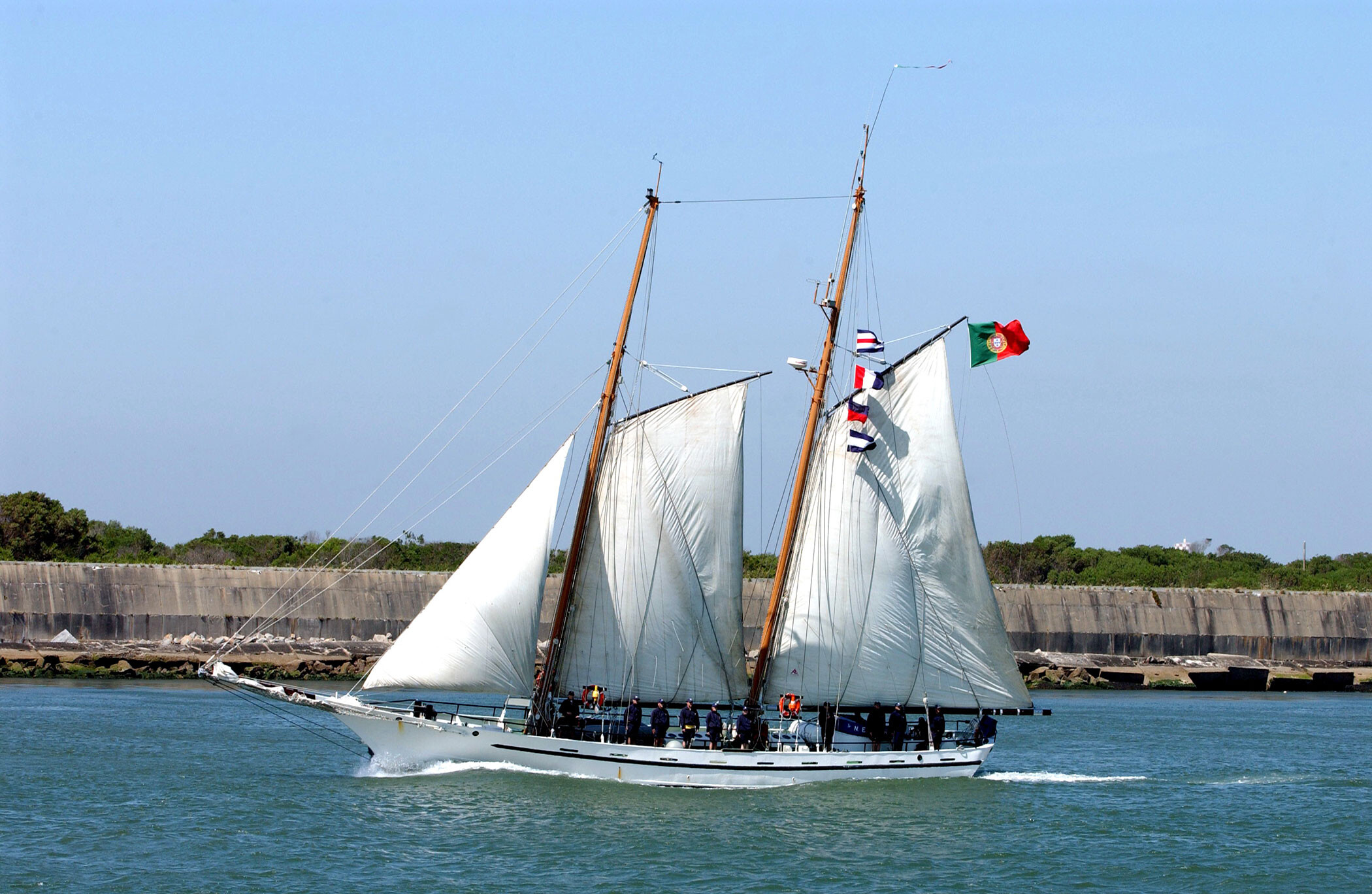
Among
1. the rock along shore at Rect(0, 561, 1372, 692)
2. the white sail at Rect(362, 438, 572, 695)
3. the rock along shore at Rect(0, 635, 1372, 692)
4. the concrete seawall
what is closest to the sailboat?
the white sail at Rect(362, 438, 572, 695)

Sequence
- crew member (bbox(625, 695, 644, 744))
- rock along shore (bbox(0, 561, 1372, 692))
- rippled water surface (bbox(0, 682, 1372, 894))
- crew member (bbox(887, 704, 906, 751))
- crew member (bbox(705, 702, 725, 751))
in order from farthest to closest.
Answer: rock along shore (bbox(0, 561, 1372, 692)) → crew member (bbox(887, 704, 906, 751)) → crew member (bbox(625, 695, 644, 744)) → crew member (bbox(705, 702, 725, 751)) → rippled water surface (bbox(0, 682, 1372, 894))

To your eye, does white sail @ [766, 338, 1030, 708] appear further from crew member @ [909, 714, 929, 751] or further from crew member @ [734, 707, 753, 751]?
crew member @ [734, 707, 753, 751]

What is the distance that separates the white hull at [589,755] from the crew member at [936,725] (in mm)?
1024

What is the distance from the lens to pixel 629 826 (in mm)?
32438

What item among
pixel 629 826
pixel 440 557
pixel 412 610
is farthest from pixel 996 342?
pixel 440 557

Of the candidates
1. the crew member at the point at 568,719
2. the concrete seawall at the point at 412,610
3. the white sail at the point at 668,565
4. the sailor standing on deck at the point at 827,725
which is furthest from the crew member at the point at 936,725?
the concrete seawall at the point at 412,610

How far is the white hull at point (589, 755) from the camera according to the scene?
3647 cm

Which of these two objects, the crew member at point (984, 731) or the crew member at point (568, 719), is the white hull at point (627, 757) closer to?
the crew member at point (568, 719)

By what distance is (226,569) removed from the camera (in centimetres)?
7988

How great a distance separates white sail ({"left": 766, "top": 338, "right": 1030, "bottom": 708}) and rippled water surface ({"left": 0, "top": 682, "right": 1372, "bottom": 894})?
280 cm

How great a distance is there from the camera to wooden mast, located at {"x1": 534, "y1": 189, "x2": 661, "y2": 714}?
38.1m

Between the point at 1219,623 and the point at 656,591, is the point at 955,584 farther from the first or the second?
the point at 1219,623

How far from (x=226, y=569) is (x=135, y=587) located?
15.4ft

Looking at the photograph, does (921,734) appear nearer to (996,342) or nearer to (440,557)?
(996,342)
